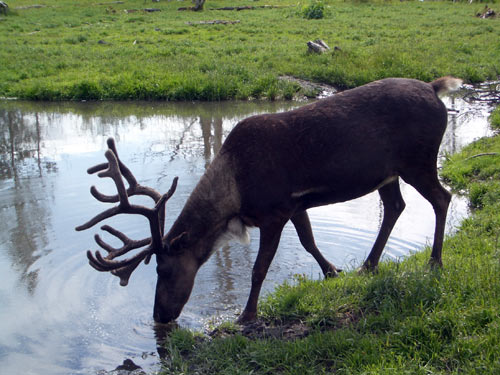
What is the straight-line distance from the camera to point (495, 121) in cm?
1077

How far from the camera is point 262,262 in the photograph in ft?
16.4

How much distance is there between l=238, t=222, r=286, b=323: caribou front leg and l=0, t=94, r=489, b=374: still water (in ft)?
1.40

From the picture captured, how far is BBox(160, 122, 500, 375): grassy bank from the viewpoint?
382cm

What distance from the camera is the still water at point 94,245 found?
4977 mm

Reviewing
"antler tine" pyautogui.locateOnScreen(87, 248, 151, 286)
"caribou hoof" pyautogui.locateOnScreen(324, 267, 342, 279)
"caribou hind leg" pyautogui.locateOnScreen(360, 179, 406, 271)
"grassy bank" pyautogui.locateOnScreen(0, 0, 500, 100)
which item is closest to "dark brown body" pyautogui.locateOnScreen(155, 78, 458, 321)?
"antler tine" pyautogui.locateOnScreen(87, 248, 151, 286)

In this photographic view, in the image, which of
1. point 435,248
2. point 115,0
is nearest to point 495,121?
point 435,248

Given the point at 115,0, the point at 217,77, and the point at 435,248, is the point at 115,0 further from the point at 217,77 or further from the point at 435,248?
the point at 435,248

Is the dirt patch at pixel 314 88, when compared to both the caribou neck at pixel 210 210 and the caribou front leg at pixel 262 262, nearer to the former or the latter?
the caribou neck at pixel 210 210

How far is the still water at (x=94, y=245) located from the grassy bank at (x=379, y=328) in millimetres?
518

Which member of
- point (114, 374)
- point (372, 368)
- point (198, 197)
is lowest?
point (114, 374)

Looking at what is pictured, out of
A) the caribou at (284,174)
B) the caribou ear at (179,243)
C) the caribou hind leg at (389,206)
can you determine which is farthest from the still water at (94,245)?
the caribou ear at (179,243)

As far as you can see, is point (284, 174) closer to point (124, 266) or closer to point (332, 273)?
point (332, 273)

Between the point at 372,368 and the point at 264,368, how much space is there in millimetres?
746

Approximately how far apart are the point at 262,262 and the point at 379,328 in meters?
1.15
